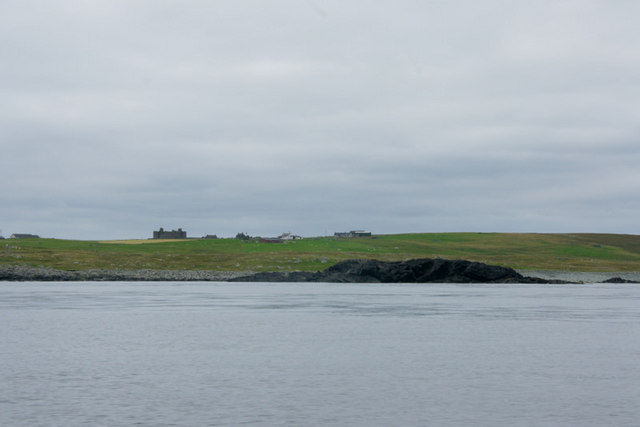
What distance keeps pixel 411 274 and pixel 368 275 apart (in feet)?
24.8

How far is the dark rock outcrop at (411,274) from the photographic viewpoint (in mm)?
128750

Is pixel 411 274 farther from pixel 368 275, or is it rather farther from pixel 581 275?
pixel 581 275

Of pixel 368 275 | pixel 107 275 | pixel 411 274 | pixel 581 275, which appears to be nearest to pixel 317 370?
pixel 368 275

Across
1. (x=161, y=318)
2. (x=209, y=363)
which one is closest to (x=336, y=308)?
(x=161, y=318)

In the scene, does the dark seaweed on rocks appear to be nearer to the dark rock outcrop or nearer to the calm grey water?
the dark rock outcrop

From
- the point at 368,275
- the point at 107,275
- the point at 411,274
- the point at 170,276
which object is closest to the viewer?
the point at 368,275

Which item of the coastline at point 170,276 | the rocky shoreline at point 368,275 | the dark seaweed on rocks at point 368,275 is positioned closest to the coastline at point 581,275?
the coastline at point 170,276

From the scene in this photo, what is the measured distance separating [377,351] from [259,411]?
42.4 ft

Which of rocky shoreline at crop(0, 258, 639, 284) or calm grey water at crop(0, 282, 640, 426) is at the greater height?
rocky shoreline at crop(0, 258, 639, 284)

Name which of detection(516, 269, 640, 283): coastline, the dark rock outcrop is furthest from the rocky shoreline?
detection(516, 269, 640, 283): coastline

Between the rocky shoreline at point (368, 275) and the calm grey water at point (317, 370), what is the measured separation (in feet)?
262

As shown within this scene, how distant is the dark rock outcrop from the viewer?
128750 millimetres

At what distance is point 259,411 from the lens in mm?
19062

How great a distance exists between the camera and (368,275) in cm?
12950
